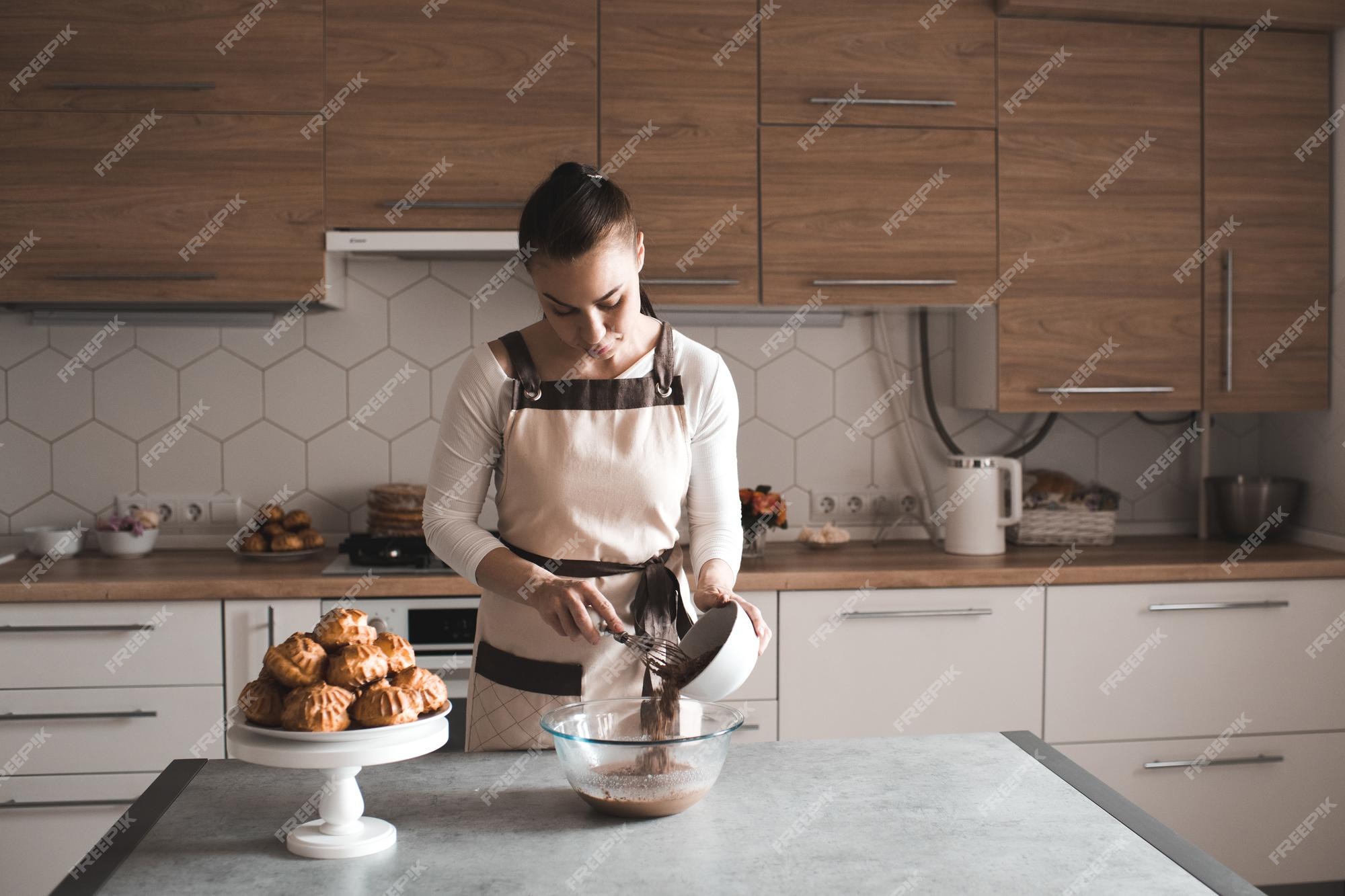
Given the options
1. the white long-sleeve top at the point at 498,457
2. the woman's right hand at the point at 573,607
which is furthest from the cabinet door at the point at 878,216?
the woman's right hand at the point at 573,607

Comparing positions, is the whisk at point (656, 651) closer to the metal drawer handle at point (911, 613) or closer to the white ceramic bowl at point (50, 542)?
the metal drawer handle at point (911, 613)

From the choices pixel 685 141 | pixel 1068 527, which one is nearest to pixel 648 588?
pixel 685 141

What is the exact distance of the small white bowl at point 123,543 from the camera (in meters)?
2.71

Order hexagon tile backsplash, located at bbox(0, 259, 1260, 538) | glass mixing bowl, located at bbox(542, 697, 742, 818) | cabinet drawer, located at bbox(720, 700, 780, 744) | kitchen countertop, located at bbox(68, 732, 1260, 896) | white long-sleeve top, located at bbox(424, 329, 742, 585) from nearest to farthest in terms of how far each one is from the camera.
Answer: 1. kitchen countertop, located at bbox(68, 732, 1260, 896)
2. glass mixing bowl, located at bbox(542, 697, 742, 818)
3. white long-sleeve top, located at bbox(424, 329, 742, 585)
4. cabinet drawer, located at bbox(720, 700, 780, 744)
5. hexagon tile backsplash, located at bbox(0, 259, 1260, 538)

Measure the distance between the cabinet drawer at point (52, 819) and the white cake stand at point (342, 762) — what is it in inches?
59.5

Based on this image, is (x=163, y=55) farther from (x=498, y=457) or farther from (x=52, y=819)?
(x=52, y=819)

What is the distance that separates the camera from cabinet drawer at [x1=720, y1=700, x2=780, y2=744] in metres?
2.50

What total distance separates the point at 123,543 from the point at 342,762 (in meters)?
1.96

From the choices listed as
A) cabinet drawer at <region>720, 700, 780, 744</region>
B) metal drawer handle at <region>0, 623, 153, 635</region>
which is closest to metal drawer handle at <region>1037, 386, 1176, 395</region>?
cabinet drawer at <region>720, 700, 780, 744</region>

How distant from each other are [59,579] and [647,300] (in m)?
1.49

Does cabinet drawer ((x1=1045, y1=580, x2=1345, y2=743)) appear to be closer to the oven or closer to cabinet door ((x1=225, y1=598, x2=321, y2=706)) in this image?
the oven

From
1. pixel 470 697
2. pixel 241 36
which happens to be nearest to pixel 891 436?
pixel 470 697

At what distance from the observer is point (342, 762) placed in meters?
1.04

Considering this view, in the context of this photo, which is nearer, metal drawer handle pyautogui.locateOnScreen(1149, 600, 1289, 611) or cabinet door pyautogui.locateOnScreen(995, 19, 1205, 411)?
metal drawer handle pyautogui.locateOnScreen(1149, 600, 1289, 611)
